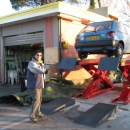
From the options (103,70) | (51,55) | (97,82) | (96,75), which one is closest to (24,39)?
(51,55)

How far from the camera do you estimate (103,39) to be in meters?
7.27

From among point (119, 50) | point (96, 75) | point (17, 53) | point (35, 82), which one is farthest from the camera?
point (17, 53)

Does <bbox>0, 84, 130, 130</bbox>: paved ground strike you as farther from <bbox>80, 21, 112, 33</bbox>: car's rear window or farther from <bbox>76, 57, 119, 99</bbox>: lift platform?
<bbox>80, 21, 112, 33</bbox>: car's rear window

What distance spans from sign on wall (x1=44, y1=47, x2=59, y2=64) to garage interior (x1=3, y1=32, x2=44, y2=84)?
905mm

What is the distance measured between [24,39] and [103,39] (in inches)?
221

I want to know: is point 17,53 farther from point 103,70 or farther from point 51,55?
point 103,70

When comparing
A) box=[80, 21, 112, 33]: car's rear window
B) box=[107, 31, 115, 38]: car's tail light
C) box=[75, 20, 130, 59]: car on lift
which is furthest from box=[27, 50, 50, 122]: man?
box=[80, 21, 112, 33]: car's rear window

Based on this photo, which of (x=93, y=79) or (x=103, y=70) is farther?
(x=93, y=79)

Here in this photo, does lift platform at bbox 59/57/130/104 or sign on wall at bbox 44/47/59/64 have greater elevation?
sign on wall at bbox 44/47/59/64

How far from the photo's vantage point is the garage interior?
11.2 metres

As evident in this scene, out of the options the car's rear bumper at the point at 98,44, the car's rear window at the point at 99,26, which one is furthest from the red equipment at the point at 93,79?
the car's rear window at the point at 99,26

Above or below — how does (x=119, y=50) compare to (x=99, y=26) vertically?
below

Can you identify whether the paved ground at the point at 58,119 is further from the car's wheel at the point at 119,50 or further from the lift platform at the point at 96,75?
the car's wheel at the point at 119,50

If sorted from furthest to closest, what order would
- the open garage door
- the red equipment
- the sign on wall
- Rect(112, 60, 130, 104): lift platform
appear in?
the open garage door → the sign on wall → the red equipment → Rect(112, 60, 130, 104): lift platform
